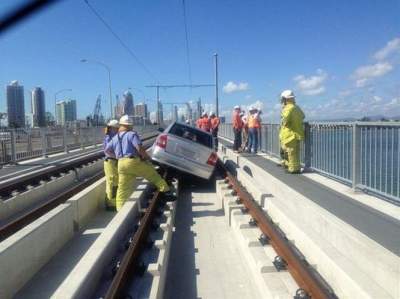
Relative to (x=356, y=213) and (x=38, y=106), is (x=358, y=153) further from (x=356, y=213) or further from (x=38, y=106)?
(x=38, y=106)

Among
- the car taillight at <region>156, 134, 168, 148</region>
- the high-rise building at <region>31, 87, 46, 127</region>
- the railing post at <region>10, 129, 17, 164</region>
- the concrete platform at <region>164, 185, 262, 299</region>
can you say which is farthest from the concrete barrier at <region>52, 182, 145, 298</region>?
the high-rise building at <region>31, 87, 46, 127</region>

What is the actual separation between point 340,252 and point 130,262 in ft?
7.77

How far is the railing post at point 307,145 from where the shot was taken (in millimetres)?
12328

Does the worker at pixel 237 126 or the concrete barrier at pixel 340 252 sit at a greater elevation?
the worker at pixel 237 126

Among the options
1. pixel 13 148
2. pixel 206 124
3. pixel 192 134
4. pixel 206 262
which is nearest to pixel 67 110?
pixel 206 124

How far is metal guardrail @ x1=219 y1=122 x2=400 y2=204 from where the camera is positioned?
7418 millimetres

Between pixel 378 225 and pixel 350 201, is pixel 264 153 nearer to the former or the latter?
pixel 350 201

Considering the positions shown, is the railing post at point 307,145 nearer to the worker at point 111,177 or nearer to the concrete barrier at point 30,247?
the worker at point 111,177

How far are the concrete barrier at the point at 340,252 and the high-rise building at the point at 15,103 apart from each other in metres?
86.1

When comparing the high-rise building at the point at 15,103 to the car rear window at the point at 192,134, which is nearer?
the car rear window at the point at 192,134

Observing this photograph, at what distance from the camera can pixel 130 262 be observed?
19.3ft

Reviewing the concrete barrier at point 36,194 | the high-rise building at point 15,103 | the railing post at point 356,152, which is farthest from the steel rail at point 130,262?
the high-rise building at point 15,103

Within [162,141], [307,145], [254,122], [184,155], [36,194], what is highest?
[254,122]

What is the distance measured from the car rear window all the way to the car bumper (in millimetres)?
661
